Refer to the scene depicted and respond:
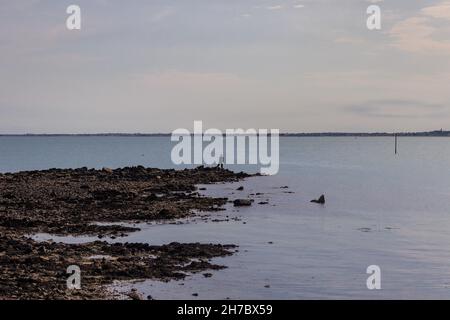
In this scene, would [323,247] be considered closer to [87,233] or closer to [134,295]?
[87,233]

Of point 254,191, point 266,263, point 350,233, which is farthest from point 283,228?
point 254,191

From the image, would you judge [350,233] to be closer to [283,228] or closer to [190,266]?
[283,228]

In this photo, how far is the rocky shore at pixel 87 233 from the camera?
19062 millimetres

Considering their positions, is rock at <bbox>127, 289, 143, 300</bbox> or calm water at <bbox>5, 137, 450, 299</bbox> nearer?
rock at <bbox>127, 289, 143, 300</bbox>

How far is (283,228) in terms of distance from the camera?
3450 centimetres

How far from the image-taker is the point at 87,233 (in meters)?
29.2

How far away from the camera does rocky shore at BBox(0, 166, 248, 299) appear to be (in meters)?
19.1

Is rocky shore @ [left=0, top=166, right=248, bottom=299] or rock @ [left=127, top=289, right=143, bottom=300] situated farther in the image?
rocky shore @ [left=0, top=166, right=248, bottom=299]

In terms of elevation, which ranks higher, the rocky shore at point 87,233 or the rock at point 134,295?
the rocky shore at point 87,233

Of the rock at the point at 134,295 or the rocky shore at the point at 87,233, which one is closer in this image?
the rock at the point at 134,295

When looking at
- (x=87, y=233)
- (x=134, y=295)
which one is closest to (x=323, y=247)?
(x=87, y=233)

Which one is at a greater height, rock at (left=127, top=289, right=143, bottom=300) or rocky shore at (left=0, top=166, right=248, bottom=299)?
rocky shore at (left=0, top=166, right=248, bottom=299)

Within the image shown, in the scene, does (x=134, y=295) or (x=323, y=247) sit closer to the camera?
(x=134, y=295)

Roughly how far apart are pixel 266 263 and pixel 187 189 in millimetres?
31712
